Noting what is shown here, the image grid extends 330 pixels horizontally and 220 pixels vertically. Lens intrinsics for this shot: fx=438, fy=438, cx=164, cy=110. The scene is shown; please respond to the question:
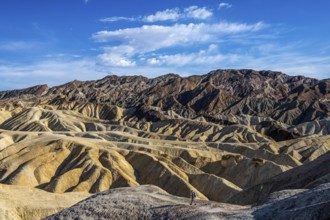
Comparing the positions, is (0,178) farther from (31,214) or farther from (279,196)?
(279,196)

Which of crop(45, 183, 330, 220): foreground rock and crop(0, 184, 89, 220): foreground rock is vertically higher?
crop(45, 183, 330, 220): foreground rock

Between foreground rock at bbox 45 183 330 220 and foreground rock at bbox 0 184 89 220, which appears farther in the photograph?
foreground rock at bbox 0 184 89 220

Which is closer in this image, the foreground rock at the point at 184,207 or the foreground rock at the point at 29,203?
the foreground rock at the point at 184,207

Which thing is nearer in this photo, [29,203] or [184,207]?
[184,207]

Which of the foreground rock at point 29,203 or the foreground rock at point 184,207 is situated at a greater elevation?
the foreground rock at point 184,207

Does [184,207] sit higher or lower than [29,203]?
higher
